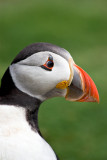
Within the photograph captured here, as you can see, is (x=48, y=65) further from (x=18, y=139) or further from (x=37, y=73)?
(x=18, y=139)

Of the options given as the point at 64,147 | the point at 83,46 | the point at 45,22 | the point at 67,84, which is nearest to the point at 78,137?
the point at 64,147

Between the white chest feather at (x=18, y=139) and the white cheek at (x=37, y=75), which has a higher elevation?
the white cheek at (x=37, y=75)

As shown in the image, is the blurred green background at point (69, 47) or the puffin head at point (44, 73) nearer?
the puffin head at point (44, 73)

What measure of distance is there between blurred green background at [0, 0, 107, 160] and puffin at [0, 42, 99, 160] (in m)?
1.99

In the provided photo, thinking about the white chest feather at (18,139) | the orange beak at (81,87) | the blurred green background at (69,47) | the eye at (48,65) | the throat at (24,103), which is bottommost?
the blurred green background at (69,47)

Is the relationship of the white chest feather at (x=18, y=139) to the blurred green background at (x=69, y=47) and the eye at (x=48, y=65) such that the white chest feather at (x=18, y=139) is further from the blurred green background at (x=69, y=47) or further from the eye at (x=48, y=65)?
the blurred green background at (x=69, y=47)

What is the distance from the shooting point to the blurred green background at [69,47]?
4559 mm

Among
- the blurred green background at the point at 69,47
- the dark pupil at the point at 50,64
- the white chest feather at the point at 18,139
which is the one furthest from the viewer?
the blurred green background at the point at 69,47

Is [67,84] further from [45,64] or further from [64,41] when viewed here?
[64,41]

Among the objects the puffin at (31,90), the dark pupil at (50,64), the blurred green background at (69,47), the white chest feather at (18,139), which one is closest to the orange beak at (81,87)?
the puffin at (31,90)

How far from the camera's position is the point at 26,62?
2271mm

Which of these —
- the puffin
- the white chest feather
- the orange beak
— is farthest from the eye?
the white chest feather

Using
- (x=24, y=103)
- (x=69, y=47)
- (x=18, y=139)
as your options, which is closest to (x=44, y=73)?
(x=24, y=103)

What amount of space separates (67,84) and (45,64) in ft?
0.55
